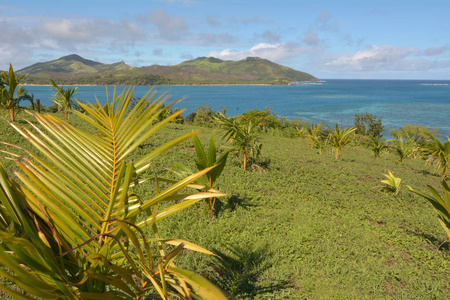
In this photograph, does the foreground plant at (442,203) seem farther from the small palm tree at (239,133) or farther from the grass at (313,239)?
the small palm tree at (239,133)

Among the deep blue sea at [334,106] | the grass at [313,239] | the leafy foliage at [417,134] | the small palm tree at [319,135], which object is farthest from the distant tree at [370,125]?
the grass at [313,239]

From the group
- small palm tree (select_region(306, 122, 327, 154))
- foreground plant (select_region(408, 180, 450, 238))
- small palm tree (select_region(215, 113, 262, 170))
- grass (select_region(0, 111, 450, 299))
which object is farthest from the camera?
small palm tree (select_region(306, 122, 327, 154))

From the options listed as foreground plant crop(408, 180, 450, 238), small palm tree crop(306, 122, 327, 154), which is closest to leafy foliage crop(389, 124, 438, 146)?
foreground plant crop(408, 180, 450, 238)

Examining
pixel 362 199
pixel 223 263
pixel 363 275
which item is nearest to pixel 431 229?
pixel 362 199

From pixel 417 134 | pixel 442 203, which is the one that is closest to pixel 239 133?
pixel 442 203

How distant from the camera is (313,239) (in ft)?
13.5

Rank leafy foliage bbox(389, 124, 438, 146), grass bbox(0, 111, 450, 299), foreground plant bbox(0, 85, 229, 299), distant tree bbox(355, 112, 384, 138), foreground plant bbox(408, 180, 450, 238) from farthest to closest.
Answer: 1. distant tree bbox(355, 112, 384, 138)
2. leafy foliage bbox(389, 124, 438, 146)
3. foreground plant bbox(408, 180, 450, 238)
4. grass bbox(0, 111, 450, 299)
5. foreground plant bbox(0, 85, 229, 299)

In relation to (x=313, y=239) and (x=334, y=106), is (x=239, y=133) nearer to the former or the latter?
(x=313, y=239)

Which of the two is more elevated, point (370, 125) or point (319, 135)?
point (319, 135)

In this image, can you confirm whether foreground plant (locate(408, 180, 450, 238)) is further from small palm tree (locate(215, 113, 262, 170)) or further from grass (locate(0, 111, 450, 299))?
small palm tree (locate(215, 113, 262, 170))

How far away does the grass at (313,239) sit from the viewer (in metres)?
3.08

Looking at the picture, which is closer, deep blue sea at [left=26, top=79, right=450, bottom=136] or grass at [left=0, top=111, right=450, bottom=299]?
grass at [left=0, top=111, right=450, bottom=299]

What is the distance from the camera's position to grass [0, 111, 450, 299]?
3.08 metres

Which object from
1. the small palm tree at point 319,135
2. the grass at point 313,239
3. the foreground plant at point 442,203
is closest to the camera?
the grass at point 313,239
